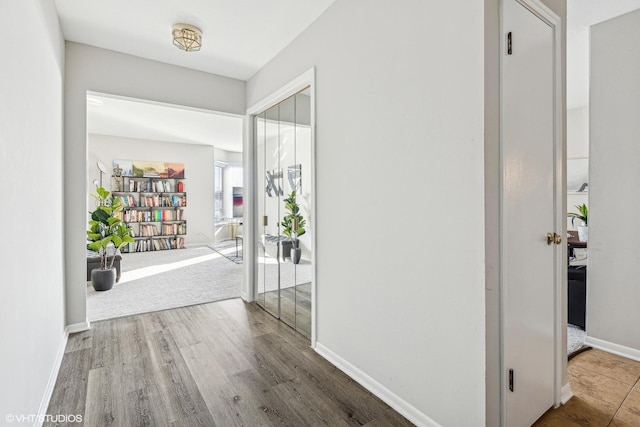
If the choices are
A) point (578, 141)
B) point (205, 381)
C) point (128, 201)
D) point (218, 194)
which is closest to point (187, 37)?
point (205, 381)

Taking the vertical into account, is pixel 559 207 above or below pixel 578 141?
below

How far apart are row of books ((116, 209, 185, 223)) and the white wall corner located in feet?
15.9

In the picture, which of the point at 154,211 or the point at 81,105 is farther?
the point at 154,211

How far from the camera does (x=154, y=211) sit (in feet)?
25.2

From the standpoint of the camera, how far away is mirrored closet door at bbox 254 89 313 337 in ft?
9.23

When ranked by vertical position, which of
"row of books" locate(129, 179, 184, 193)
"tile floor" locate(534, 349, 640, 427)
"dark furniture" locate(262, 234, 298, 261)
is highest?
"row of books" locate(129, 179, 184, 193)

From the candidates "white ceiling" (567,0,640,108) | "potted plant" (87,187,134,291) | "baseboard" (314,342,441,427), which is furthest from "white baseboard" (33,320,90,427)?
"white ceiling" (567,0,640,108)

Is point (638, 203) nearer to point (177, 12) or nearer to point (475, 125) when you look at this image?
point (475, 125)

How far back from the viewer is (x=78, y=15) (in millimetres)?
2473

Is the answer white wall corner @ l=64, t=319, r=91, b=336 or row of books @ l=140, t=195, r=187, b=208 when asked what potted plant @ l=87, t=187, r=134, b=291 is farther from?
row of books @ l=140, t=195, r=187, b=208

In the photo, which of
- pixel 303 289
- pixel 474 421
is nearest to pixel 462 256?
pixel 474 421

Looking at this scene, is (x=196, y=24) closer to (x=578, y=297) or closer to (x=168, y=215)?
(x=578, y=297)

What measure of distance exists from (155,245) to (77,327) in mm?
5048

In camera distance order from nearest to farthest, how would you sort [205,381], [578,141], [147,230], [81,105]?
1. [205,381]
2. [81,105]
3. [578,141]
4. [147,230]
